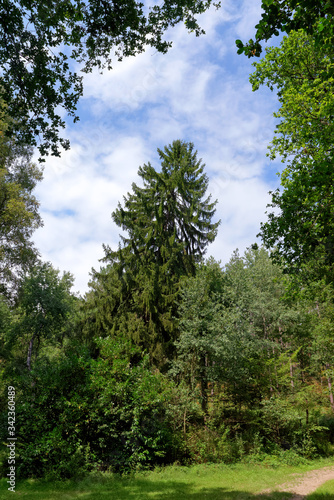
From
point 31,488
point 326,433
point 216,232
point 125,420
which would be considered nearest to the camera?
point 31,488

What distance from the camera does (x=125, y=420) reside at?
1165 centimetres

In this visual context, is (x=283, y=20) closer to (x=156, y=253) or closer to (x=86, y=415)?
(x=86, y=415)

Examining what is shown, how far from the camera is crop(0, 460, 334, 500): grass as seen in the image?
8.17 meters

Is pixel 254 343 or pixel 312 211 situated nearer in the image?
pixel 312 211

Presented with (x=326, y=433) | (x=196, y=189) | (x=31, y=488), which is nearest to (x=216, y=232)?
(x=196, y=189)

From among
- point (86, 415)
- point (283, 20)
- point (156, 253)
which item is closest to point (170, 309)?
point (156, 253)

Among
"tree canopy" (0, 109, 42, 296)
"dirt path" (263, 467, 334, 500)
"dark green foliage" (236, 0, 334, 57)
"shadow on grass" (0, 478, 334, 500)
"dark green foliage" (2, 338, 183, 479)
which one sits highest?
"tree canopy" (0, 109, 42, 296)

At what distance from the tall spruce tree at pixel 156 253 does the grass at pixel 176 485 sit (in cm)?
613

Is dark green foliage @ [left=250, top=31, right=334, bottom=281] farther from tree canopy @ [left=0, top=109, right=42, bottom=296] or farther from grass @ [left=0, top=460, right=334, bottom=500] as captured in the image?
tree canopy @ [left=0, top=109, right=42, bottom=296]

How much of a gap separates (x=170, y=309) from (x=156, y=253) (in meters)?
4.17

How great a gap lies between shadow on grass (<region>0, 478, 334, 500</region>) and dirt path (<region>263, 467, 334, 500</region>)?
545 mm

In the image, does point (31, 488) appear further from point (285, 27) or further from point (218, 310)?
point (285, 27)

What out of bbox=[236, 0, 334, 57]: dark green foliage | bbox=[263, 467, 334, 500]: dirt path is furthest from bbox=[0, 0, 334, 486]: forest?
bbox=[263, 467, 334, 500]: dirt path

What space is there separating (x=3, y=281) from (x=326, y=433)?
2170 cm
